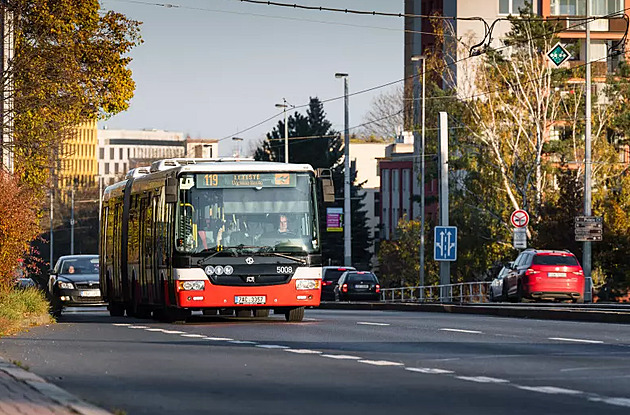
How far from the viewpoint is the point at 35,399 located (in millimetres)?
11844

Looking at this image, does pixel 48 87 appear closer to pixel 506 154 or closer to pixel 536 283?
pixel 536 283

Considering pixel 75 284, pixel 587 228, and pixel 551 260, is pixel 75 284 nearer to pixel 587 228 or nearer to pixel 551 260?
pixel 551 260

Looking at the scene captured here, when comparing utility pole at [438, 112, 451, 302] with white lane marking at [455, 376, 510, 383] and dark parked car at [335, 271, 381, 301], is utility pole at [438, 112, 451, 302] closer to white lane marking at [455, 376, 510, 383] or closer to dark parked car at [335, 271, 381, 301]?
dark parked car at [335, 271, 381, 301]

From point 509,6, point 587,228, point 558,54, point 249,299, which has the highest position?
point 509,6

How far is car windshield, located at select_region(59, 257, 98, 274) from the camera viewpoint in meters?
40.6

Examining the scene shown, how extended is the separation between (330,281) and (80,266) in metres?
27.8

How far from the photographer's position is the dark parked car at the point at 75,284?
38.6 m

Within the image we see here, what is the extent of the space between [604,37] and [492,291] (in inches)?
1952

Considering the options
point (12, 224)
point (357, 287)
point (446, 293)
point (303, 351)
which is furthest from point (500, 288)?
point (303, 351)

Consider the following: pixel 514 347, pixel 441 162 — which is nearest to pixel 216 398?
pixel 514 347

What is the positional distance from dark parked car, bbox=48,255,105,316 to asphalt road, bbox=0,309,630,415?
1323 cm

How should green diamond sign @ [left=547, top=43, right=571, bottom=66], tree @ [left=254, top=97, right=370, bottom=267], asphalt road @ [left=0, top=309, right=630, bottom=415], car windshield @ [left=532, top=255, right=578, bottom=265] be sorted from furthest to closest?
tree @ [left=254, top=97, right=370, bottom=267], green diamond sign @ [left=547, top=43, right=571, bottom=66], car windshield @ [left=532, top=255, right=578, bottom=265], asphalt road @ [left=0, top=309, right=630, bottom=415]

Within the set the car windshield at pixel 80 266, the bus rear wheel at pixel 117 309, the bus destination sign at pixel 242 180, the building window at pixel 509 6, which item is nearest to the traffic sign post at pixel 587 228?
the car windshield at pixel 80 266

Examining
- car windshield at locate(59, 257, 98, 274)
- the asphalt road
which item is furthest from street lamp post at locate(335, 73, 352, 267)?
the asphalt road
